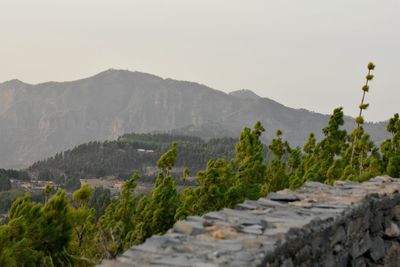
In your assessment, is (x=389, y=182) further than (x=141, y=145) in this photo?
No

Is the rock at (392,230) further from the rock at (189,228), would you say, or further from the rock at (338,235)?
the rock at (189,228)

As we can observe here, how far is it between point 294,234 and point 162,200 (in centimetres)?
1402

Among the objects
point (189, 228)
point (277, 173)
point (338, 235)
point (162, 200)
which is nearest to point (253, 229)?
point (189, 228)

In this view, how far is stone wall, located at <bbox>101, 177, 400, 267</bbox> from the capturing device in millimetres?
4102

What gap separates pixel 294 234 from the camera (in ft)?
15.7

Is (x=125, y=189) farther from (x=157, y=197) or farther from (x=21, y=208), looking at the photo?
(x=21, y=208)

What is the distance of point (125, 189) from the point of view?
72.2 feet

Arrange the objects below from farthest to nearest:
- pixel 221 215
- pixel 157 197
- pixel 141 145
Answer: pixel 141 145 → pixel 157 197 → pixel 221 215

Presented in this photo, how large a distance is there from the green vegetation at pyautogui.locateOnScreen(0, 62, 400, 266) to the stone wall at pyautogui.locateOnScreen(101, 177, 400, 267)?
1.07 m

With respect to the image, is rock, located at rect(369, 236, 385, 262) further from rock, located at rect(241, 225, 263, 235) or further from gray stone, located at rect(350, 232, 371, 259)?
rock, located at rect(241, 225, 263, 235)

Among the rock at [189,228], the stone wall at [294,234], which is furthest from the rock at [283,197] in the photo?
the rock at [189,228]

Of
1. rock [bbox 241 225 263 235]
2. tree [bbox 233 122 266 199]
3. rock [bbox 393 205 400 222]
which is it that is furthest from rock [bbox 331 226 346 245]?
tree [bbox 233 122 266 199]

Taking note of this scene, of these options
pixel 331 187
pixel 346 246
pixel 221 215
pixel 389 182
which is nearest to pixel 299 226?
pixel 221 215

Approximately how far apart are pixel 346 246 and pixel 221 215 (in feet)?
5.52
